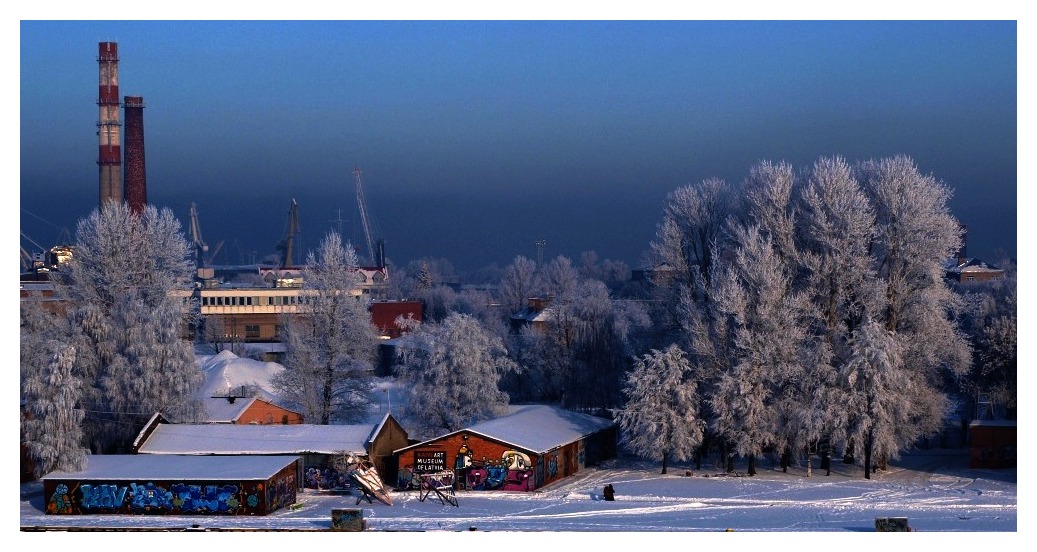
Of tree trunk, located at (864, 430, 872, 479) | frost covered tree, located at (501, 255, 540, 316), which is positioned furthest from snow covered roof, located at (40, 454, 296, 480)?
frost covered tree, located at (501, 255, 540, 316)

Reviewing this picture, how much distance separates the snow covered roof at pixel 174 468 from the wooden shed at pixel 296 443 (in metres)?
1.07

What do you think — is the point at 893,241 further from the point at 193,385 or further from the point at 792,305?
the point at 193,385

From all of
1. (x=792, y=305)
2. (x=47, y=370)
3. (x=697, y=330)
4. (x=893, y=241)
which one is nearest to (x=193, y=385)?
(x=47, y=370)

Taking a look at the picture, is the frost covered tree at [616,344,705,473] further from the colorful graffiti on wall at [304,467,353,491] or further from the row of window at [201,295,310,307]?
the row of window at [201,295,310,307]

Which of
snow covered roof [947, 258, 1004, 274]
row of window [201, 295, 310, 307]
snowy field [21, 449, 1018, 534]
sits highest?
snow covered roof [947, 258, 1004, 274]

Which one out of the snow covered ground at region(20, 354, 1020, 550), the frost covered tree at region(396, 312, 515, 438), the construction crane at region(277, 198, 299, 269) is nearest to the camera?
the snow covered ground at region(20, 354, 1020, 550)

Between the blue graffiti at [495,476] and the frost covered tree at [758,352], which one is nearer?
the blue graffiti at [495,476]

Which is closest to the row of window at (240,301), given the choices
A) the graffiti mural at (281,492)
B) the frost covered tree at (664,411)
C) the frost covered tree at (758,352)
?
the frost covered tree at (664,411)

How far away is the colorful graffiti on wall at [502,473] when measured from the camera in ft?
88.9

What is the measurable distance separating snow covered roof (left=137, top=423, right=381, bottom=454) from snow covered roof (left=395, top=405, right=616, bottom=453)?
4.73 ft

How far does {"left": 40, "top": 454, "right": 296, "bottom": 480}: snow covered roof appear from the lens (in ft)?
78.9

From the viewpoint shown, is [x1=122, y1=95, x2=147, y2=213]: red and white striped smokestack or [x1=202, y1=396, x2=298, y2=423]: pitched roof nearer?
[x1=202, y1=396, x2=298, y2=423]: pitched roof

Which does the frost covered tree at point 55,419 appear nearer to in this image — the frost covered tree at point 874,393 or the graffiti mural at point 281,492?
the graffiti mural at point 281,492

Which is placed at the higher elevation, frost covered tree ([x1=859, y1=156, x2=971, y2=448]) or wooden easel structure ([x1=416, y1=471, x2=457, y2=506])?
frost covered tree ([x1=859, y1=156, x2=971, y2=448])
